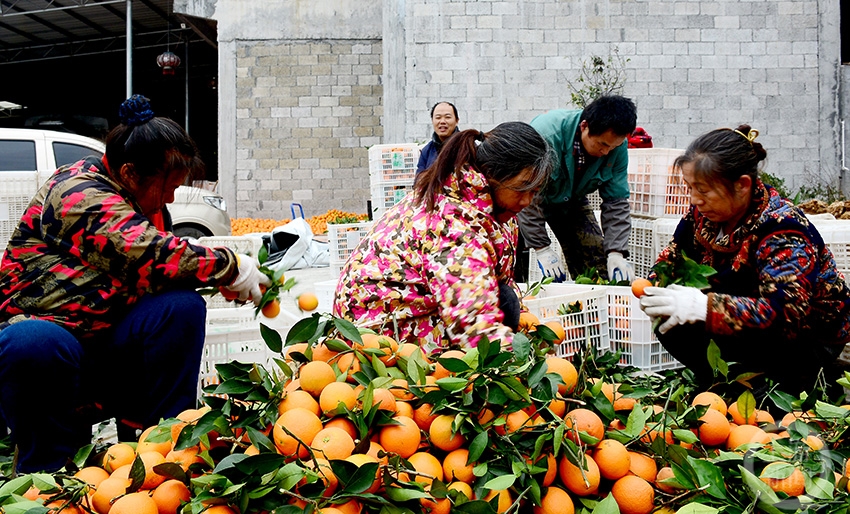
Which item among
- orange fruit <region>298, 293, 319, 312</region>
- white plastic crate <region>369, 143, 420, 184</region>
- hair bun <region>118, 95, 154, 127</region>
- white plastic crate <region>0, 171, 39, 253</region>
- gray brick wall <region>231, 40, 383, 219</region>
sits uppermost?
gray brick wall <region>231, 40, 383, 219</region>

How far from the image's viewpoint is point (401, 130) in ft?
28.9

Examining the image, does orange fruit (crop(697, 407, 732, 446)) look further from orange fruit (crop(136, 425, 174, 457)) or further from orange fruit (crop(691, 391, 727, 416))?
orange fruit (crop(136, 425, 174, 457))

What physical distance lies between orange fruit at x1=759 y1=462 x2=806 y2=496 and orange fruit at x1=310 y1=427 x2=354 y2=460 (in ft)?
2.62

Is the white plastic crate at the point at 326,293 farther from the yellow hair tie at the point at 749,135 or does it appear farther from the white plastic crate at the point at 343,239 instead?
the yellow hair tie at the point at 749,135

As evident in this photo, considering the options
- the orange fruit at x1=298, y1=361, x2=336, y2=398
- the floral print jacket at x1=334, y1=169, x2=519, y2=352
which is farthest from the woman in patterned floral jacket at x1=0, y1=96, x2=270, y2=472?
the orange fruit at x1=298, y1=361, x2=336, y2=398

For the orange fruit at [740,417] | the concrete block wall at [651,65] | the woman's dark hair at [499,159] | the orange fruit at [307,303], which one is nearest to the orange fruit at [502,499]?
the orange fruit at [740,417]

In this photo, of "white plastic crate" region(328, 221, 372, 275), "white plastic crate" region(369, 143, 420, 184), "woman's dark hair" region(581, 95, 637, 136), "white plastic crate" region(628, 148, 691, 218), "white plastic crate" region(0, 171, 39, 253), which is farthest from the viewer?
"white plastic crate" region(369, 143, 420, 184)

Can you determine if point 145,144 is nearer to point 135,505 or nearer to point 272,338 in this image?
point 272,338

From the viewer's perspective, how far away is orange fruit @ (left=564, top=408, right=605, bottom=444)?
1.48 meters

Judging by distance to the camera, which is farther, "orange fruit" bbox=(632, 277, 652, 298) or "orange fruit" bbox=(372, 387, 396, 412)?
"orange fruit" bbox=(632, 277, 652, 298)

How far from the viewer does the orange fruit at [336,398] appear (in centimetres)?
148

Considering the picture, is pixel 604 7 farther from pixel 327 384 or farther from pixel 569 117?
pixel 327 384

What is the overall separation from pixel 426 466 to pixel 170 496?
1.61 ft

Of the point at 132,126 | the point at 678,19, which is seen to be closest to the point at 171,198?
the point at 132,126
